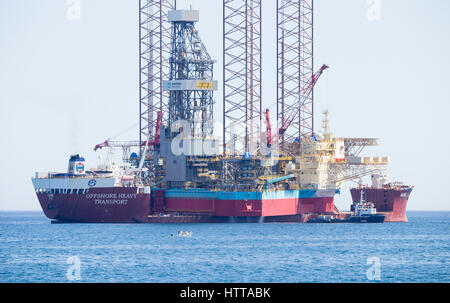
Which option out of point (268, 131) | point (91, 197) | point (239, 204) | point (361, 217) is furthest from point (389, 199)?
point (91, 197)

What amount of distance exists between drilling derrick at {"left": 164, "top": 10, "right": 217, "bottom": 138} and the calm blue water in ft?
34.7

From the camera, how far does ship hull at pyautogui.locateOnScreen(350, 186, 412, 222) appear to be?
95250 mm

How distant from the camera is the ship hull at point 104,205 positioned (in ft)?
274

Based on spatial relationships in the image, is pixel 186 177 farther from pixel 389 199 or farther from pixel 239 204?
pixel 389 199

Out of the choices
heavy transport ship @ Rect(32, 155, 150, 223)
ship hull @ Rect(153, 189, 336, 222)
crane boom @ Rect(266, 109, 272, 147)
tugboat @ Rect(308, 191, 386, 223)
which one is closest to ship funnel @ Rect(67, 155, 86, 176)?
heavy transport ship @ Rect(32, 155, 150, 223)

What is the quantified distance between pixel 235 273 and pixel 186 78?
136 feet

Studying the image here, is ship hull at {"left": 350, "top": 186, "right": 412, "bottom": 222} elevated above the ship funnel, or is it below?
below

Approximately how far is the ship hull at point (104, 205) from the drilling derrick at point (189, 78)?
7601mm

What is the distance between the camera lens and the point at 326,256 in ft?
181

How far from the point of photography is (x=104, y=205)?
8400cm

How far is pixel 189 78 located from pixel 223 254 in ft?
108

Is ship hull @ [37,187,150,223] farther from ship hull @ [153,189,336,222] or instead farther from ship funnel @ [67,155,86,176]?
ship hull @ [153,189,336,222]
